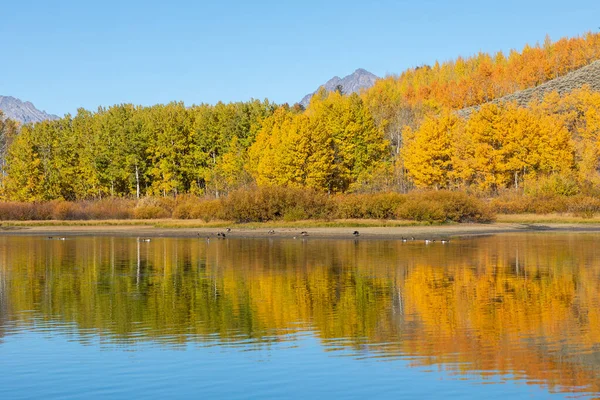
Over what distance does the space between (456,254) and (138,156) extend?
206 ft

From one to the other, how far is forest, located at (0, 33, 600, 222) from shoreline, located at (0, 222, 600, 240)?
7208mm

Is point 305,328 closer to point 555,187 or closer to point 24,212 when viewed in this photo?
point 555,187

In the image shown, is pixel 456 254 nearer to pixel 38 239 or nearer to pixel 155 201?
pixel 38 239

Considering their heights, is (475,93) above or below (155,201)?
above

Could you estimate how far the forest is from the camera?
75.5 meters

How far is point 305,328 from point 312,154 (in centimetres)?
5905

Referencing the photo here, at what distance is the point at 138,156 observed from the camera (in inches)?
3679

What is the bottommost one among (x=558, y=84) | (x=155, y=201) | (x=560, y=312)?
(x=560, y=312)

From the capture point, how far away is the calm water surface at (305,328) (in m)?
12.9

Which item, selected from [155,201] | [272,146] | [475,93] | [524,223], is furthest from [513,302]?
[475,93]

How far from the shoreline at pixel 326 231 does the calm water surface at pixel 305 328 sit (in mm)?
16006

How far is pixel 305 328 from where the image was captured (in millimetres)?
18047

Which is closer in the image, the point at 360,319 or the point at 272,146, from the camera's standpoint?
the point at 360,319

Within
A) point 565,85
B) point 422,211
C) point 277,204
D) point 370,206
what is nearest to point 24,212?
point 277,204
